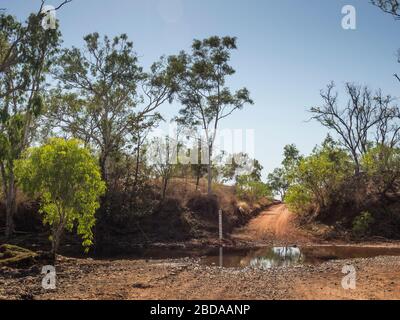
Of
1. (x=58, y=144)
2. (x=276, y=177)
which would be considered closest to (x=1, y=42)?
(x=58, y=144)

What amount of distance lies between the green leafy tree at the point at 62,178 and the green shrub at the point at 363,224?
1889cm

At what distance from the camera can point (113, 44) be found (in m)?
31.4

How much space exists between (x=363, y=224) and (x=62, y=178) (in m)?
21.1

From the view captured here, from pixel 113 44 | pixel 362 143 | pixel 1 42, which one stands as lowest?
pixel 362 143

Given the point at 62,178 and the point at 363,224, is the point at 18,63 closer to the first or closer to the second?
the point at 62,178

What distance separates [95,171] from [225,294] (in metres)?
8.62

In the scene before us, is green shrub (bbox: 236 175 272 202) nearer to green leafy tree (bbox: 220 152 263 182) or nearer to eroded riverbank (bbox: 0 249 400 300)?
green leafy tree (bbox: 220 152 263 182)

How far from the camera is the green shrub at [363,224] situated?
27719mm

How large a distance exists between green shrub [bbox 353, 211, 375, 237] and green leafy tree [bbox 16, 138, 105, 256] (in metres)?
18.9

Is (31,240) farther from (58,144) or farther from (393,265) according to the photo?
(393,265)

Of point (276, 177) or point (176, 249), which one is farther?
point (276, 177)

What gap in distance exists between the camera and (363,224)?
27.9 meters

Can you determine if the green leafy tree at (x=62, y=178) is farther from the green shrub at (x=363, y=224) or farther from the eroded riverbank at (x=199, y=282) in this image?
the green shrub at (x=363, y=224)

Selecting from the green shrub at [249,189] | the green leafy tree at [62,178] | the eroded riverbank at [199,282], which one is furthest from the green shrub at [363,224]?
the green leafy tree at [62,178]
